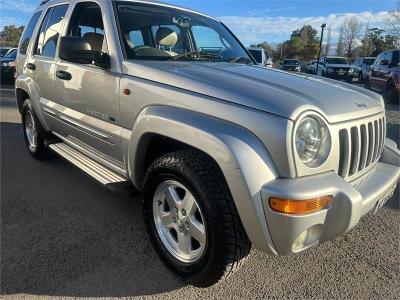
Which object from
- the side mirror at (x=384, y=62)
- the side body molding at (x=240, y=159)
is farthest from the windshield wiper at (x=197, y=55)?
the side mirror at (x=384, y=62)

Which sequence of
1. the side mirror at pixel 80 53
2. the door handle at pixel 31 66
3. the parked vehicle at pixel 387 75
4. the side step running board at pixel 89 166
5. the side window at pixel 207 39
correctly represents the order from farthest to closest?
the parked vehicle at pixel 387 75, the door handle at pixel 31 66, the side window at pixel 207 39, the side step running board at pixel 89 166, the side mirror at pixel 80 53

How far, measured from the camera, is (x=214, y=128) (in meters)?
2.36

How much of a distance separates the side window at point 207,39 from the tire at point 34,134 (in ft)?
7.88

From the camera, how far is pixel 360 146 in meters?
2.58

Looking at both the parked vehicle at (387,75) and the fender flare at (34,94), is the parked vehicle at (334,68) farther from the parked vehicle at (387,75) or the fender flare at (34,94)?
the fender flare at (34,94)

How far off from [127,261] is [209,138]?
124 centimetres

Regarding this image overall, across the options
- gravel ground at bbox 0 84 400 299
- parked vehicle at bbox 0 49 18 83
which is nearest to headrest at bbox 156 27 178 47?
gravel ground at bbox 0 84 400 299

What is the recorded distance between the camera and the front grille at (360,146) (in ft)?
7.91

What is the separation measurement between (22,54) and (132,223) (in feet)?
10.7

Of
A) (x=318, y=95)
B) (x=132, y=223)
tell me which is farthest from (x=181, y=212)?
(x=318, y=95)

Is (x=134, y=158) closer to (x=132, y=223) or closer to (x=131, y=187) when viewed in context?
(x=131, y=187)

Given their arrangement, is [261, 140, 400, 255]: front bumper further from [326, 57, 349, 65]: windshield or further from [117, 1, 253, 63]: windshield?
[326, 57, 349, 65]: windshield

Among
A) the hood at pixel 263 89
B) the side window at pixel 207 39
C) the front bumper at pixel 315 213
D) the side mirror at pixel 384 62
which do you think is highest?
the side window at pixel 207 39

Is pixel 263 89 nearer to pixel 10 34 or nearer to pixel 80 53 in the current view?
pixel 80 53
